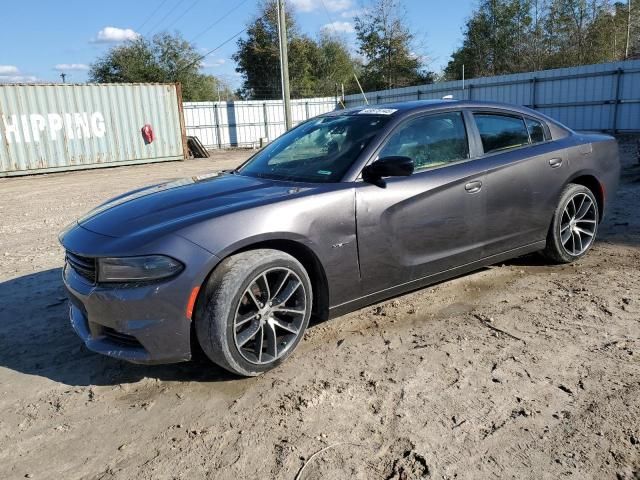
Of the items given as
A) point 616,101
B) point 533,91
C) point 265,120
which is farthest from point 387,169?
point 265,120

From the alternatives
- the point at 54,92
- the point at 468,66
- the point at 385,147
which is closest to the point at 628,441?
the point at 385,147

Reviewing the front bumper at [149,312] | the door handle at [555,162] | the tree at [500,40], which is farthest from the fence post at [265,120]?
the front bumper at [149,312]

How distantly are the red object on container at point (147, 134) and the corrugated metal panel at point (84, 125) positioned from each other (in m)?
0.13

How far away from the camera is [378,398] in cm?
289

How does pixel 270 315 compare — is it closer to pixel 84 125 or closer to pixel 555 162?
pixel 555 162

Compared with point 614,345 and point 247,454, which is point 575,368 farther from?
point 247,454

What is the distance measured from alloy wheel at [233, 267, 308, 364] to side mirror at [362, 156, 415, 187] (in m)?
0.86

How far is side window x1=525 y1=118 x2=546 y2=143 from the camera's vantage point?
4.68 metres

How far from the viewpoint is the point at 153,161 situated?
2097 centimetres

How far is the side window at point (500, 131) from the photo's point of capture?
4312 mm

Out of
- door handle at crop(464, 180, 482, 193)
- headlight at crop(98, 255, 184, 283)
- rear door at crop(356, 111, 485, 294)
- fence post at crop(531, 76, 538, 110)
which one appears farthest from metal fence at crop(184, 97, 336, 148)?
headlight at crop(98, 255, 184, 283)

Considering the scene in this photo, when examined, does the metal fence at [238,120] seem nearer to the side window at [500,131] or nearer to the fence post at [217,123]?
the fence post at [217,123]

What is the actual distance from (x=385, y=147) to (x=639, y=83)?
17.6 metres

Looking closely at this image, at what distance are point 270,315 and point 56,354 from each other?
63.4 inches
